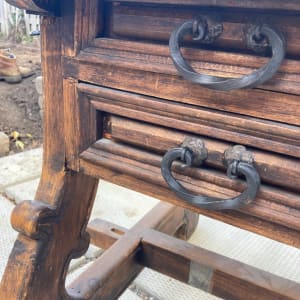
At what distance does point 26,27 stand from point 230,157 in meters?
4.11

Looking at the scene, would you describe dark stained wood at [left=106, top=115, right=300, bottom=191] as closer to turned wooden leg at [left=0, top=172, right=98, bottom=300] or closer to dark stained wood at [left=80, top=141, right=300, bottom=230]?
dark stained wood at [left=80, top=141, right=300, bottom=230]

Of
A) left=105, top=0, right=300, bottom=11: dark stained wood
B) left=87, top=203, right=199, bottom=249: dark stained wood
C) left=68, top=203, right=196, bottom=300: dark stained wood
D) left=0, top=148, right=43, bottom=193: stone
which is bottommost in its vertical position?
left=0, top=148, right=43, bottom=193: stone

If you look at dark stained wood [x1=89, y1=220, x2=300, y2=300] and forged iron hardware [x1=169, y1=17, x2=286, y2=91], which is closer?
forged iron hardware [x1=169, y1=17, x2=286, y2=91]

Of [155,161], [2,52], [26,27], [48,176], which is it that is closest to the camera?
[155,161]

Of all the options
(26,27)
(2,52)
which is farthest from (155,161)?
(26,27)

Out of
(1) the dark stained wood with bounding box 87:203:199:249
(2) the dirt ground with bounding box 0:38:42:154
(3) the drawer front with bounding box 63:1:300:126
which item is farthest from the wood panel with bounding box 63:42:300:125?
(2) the dirt ground with bounding box 0:38:42:154

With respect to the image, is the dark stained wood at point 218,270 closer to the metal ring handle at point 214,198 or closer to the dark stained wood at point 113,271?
the dark stained wood at point 113,271

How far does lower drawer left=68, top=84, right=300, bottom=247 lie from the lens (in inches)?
19.3

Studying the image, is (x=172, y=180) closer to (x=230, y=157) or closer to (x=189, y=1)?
(x=230, y=157)

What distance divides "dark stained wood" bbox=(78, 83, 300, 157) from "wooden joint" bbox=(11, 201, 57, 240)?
0.22 m

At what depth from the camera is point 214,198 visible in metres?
0.52

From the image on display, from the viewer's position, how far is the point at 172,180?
53 cm

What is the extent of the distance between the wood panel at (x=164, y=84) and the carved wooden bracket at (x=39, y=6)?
3.0 inches

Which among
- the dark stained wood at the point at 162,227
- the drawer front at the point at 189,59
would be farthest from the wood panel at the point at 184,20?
the dark stained wood at the point at 162,227
